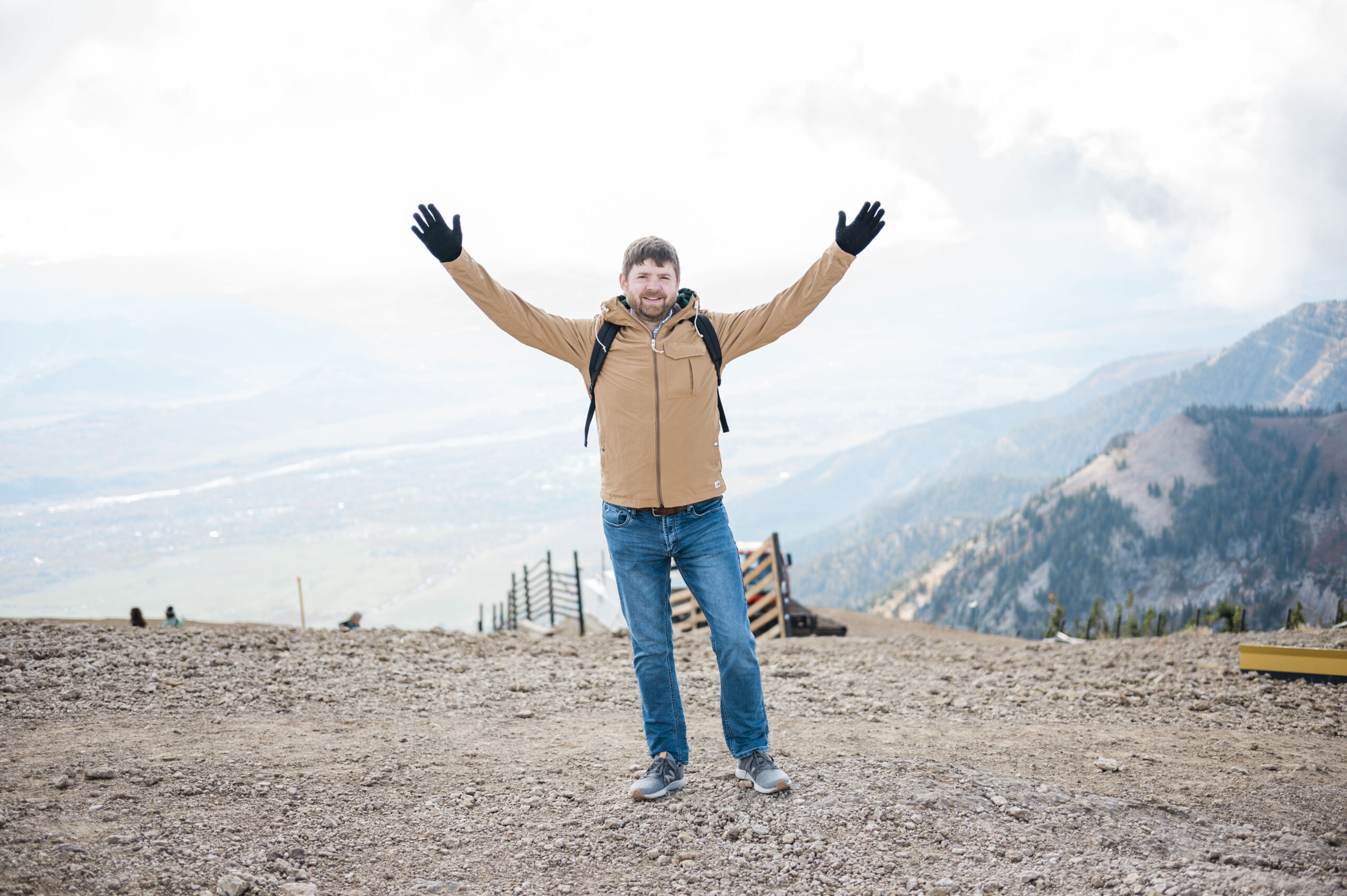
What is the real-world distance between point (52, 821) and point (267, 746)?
1386mm

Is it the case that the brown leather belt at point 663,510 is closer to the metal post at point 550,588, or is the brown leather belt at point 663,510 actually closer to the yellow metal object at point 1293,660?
the yellow metal object at point 1293,660

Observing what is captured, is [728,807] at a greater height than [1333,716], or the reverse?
[728,807]

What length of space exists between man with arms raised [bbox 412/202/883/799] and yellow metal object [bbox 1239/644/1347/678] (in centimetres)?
521

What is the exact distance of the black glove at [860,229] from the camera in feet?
12.2

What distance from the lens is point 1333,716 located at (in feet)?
18.6

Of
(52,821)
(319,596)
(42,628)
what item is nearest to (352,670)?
(42,628)

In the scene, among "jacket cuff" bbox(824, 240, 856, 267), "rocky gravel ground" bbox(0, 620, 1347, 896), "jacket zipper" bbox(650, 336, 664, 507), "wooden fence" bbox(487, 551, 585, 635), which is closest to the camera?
"rocky gravel ground" bbox(0, 620, 1347, 896)

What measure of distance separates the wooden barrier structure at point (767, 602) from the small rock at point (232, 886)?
10.5m

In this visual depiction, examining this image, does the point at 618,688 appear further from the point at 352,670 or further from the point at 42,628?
the point at 42,628

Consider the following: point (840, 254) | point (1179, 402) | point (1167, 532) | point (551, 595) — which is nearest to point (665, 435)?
point (840, 254)

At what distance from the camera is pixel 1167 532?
279 feet

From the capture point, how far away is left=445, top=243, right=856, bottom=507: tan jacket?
11.3 ft

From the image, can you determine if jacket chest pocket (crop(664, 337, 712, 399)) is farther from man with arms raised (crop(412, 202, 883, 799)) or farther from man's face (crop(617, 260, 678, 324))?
man's face (crop(617, 260, 678, 324))

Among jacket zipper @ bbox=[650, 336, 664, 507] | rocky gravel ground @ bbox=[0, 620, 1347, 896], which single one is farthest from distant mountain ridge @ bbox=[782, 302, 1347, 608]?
jacket zipper @ bbox=[650, 336, 664, 507]
